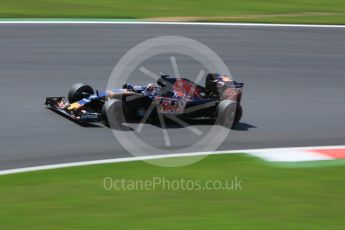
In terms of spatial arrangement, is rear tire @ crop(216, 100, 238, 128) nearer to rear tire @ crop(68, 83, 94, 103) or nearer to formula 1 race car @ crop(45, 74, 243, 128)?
formula 1 race car @ crop(45, 74, 243, 128)

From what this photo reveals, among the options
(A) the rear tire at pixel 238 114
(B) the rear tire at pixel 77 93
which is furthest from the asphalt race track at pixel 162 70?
(B) the rear tire at pixel 77 93

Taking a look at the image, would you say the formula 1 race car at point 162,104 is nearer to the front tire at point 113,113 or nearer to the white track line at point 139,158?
the front tire at point 113,113

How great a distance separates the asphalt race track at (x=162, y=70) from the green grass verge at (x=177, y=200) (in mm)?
1006

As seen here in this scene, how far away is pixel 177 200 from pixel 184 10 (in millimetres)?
14590

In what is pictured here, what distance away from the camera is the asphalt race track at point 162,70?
11.2m

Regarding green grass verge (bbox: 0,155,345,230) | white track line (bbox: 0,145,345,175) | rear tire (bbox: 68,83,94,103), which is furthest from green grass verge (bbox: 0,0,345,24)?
green grass verge (bbox: 0,155,345,230)

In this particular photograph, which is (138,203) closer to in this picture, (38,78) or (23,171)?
(23,171)

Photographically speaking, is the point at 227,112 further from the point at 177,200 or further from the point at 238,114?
the point at 177,200

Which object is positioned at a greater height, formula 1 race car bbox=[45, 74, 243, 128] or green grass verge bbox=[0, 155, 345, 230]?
formula 1 race car bbox=[45, 74, 243, 128]

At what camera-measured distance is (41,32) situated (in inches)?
747

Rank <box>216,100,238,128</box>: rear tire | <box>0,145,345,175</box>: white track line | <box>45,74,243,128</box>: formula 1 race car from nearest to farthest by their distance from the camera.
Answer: <box>0,145,345,175</box>: white track line, <box>45,74,243,128</box>: formula 1 race car, <box>216,100,238,128</box>: rear tire

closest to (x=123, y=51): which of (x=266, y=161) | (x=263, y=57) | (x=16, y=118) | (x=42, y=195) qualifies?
(x=263, y=57)

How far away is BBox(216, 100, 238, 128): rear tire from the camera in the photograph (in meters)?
11.9

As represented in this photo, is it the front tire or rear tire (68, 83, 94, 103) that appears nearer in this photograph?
the front tire
